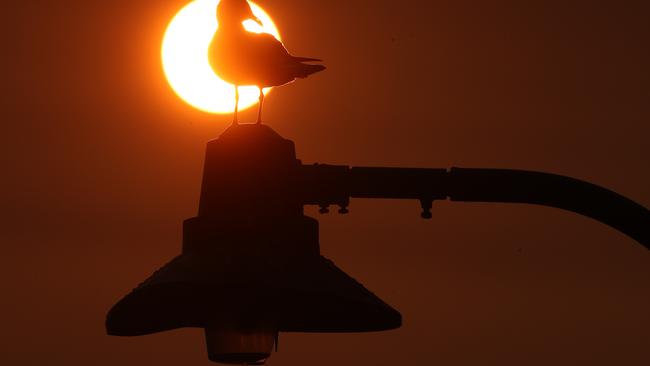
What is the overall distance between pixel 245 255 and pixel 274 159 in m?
0.44

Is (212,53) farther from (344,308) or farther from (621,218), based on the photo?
(621,218)

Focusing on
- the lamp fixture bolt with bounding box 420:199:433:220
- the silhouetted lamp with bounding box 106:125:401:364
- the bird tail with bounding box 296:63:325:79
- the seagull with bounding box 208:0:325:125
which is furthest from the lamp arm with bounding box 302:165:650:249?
the bird tail with bounding box 296:63:325:79

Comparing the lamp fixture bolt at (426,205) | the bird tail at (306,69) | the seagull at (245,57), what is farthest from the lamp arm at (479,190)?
the bird tail at (306,69)

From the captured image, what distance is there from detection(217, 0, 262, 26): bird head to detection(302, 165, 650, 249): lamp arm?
33.3 inches

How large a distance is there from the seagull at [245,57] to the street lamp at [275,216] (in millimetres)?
247

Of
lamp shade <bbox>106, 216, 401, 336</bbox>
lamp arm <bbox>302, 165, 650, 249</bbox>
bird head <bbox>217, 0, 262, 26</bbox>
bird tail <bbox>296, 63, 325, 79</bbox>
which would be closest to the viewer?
lamp shade <bbox>106, 216, 401, 336</bbox>

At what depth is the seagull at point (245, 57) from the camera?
380 cm

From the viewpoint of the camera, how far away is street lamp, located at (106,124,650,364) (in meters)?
3.40

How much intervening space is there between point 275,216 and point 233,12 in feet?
3.77

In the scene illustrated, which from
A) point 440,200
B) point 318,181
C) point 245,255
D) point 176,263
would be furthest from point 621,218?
point 176,263

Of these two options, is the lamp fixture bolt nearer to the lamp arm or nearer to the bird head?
the lamp arm

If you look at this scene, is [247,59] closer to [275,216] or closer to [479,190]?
[275,216]

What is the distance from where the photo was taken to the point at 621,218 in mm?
3621

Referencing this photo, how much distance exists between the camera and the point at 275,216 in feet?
11.5
